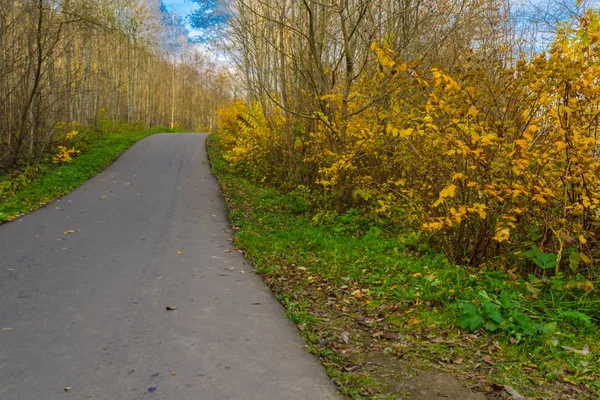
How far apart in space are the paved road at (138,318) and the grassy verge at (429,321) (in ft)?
1.16

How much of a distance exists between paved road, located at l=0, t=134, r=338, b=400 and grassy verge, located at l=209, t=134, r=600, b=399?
35cm

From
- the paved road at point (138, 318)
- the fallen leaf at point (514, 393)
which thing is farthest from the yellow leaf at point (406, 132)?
the fallen leaf at point (514, 393)

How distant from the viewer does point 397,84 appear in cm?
597

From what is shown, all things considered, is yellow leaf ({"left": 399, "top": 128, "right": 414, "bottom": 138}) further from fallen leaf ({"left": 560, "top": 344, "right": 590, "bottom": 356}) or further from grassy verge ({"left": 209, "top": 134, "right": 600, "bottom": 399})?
fallen leaf ({"left": 560, "top": 344, "right": 590, "bottom": 356})

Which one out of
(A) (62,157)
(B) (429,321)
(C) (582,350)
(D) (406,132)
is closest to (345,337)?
(B) (429,321)

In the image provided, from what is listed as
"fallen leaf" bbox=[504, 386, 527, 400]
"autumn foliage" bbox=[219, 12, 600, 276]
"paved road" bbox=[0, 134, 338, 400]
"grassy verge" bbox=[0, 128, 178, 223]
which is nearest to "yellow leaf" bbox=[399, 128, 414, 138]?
"autumn foliage" bbox=[219, 12, 600, 276]

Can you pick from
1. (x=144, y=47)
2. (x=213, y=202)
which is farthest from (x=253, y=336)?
(x=144, y=47)

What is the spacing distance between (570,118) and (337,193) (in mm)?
4926

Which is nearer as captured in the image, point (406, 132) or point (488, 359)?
point (488, 359)

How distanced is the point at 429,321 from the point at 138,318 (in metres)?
2.85

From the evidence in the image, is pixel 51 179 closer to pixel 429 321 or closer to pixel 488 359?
pixel 429 321

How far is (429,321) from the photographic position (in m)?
4.12

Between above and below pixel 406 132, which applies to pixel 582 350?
below

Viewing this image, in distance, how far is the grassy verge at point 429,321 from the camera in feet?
10.5
